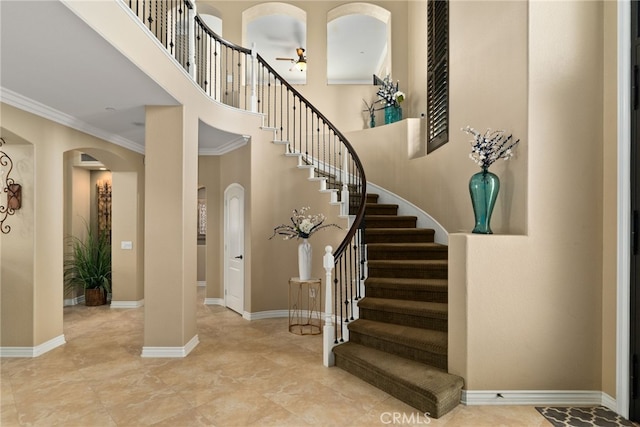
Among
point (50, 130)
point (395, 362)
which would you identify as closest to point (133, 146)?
point (50, 130)

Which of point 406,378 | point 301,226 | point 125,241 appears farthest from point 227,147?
point 406,378

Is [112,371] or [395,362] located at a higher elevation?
[395,362]

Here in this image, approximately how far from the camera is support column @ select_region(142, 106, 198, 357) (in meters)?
4.18

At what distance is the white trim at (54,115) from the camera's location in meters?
3.88

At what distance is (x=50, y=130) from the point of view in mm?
4523

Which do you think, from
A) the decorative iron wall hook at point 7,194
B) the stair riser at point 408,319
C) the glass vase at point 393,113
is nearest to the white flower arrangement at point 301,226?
the stair riser at point 408,319

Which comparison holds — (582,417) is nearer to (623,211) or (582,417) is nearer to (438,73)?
(623,211)

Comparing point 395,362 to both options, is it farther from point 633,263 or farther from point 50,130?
point 50,130

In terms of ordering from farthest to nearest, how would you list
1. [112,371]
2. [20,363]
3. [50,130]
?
[50,130]
[20,363]
[112,371]

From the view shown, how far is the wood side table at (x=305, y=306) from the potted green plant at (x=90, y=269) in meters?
3.41

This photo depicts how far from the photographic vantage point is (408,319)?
3.83 m

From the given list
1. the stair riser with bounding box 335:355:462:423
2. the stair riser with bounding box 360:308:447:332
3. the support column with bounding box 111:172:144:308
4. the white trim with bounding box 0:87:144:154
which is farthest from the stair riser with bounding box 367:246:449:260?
the support column with bounding box 111:172:144:308

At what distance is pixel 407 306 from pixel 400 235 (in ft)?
4.64

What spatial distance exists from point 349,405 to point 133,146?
5316 millimetres
